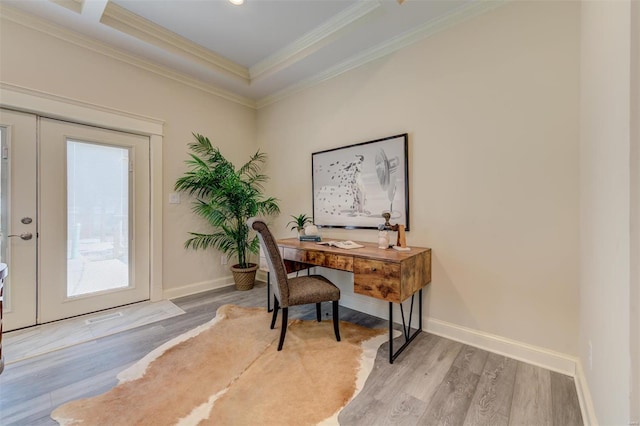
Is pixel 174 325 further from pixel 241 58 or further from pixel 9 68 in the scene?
pixel 241 58

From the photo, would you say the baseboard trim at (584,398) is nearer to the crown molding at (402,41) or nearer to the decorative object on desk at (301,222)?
→ the decorative object on desk at (301,222)

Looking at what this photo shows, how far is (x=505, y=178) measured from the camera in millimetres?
1977

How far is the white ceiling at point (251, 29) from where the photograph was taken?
2.24m

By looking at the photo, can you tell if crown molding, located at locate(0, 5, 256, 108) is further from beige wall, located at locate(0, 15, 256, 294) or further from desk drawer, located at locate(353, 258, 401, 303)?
desk drawer, located at locate(353, 258, 401, 303)

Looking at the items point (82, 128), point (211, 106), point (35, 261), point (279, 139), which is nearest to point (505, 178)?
point (279, 139)

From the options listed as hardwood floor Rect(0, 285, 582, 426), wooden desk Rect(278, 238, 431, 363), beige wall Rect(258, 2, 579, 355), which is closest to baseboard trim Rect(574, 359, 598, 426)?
hardwood floor Rect(0, 285, 582, 426)

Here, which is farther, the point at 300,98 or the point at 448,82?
the point at 300,98

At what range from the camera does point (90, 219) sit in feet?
8.84

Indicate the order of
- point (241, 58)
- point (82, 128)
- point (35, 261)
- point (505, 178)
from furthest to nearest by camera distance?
point (241, 58) < point (82, 128) < point (35, 261) < point (505, 178)

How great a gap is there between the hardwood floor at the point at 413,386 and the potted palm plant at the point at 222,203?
4.61ft

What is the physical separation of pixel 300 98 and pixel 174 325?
295cm

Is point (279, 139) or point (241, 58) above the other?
point (241, 58)

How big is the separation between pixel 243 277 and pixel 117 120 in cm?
226

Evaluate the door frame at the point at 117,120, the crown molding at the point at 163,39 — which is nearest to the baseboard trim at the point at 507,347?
the door frame at the point at 117,120
